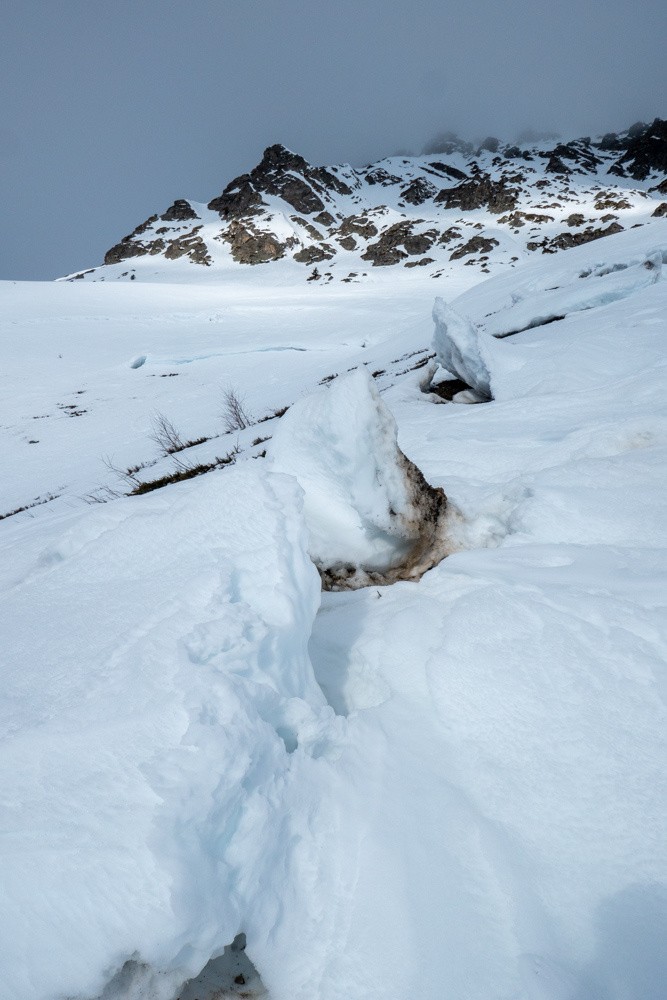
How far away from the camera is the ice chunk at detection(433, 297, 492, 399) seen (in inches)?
238

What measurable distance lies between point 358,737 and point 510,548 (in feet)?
5.21

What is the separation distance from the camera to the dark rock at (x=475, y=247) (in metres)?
57.6

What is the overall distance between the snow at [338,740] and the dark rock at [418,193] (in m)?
109

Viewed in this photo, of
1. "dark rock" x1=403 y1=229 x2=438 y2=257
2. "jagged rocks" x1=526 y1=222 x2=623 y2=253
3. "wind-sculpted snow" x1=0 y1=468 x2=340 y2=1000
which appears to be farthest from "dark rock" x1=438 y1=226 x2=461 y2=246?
"wind-sculpted snow" x1=0 y1=468 x2=340 y2=1000

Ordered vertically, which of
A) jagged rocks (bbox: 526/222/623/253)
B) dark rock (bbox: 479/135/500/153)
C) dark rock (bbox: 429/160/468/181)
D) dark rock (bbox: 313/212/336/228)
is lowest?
jagged rocks (bbox: 526/222/623/253)

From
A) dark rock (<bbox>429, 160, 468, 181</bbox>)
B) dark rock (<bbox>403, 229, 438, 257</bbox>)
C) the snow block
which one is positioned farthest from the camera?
dark rock (<bbox>429, 160, 468, 181</bbox>)

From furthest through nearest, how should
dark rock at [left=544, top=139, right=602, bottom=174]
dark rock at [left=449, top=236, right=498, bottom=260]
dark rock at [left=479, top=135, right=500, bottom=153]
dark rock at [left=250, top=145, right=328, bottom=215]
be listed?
1. dark rock at [left=479, top=135, right=500, bottom=153]
2. dark rock at [left=544, top=139, right=602, bottom=174]
3. dark rock at [left=250, top=145, right=328, bottom=215]
4. dark rock at [left=449, top=236, right=498, bottom=260]

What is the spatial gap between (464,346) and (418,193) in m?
108

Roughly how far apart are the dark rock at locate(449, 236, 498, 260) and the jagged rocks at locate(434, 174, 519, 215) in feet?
70.5

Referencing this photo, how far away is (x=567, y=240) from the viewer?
55.3 metres

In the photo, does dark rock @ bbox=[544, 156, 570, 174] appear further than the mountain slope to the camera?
Yes

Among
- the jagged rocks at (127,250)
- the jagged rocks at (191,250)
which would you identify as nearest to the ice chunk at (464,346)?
the jagged rocks at (191,250)

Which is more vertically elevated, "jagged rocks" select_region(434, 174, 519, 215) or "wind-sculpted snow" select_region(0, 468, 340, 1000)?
"jagged rocks" select_region(434, 174, 519, 215)

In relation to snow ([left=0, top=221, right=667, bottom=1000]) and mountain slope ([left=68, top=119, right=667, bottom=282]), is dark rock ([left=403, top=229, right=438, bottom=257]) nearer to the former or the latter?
mountain slope ([left=68, top=119, right=667, bottom=282])
